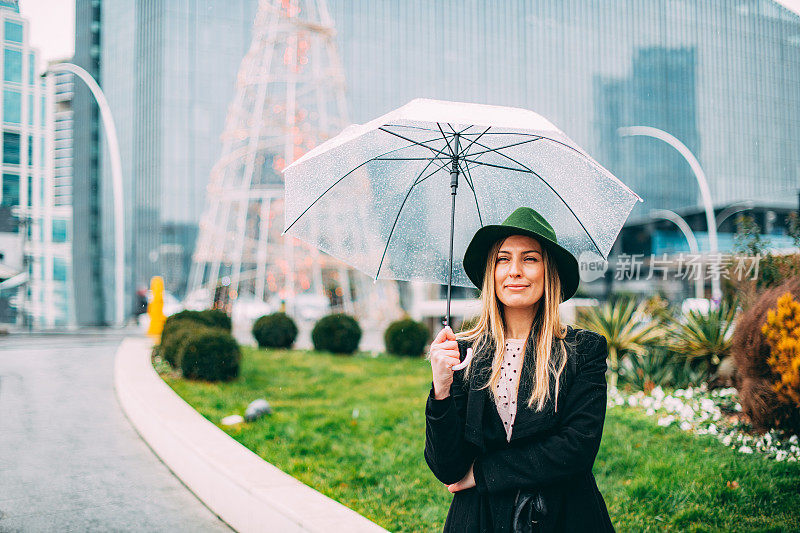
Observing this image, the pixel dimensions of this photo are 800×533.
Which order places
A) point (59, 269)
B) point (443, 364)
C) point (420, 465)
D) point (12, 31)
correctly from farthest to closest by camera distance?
point (59, 269), point (420, 465), point (12, 31), point (443, 364)

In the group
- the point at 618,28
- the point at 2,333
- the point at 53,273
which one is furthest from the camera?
the point at 618,28

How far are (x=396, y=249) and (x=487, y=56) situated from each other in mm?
10481

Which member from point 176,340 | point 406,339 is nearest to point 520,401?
point 176,340

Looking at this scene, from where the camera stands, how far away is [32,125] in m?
5.33

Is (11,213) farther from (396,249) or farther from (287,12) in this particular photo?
(287,12)

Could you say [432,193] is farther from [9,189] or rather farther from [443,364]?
[9,189]

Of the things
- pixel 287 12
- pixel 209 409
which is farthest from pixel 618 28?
pixel 287 12

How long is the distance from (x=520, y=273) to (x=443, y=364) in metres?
0.42

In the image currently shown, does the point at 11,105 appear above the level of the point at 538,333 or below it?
above

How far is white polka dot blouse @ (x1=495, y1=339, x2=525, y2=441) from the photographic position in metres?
2.08

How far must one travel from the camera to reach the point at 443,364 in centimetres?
193

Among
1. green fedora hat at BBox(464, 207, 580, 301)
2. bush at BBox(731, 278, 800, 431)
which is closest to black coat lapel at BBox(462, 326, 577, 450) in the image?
green fedora hat at BBox(464, 207, 580, 301)

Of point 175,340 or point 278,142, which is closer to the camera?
point 175,340

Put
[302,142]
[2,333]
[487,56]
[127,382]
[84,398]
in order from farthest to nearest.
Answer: [302,142] < [487,56] < [127,382] < [84,398] < [2,333]
